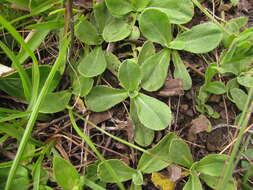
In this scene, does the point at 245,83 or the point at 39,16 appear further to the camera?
the point at 39,16

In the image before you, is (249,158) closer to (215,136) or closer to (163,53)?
(215,136)

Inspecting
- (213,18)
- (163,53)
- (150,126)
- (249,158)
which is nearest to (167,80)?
(163,53)

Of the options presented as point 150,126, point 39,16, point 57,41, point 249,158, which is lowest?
point 249,158

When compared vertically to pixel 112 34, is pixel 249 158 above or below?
below

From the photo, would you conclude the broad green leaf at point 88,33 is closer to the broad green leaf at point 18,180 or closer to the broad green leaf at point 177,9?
the broad green leaf at point 177,9

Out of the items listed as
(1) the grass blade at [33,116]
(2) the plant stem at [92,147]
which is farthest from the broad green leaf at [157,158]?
(1) the grass blade at [33,116]

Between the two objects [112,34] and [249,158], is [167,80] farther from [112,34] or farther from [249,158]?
[249,158]

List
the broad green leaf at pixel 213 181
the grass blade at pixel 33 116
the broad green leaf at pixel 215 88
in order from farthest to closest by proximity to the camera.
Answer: the broad green leaf at pixel 215 88
the broad green leaf at pixel 213 181
the grass blade at pixel 33 116
